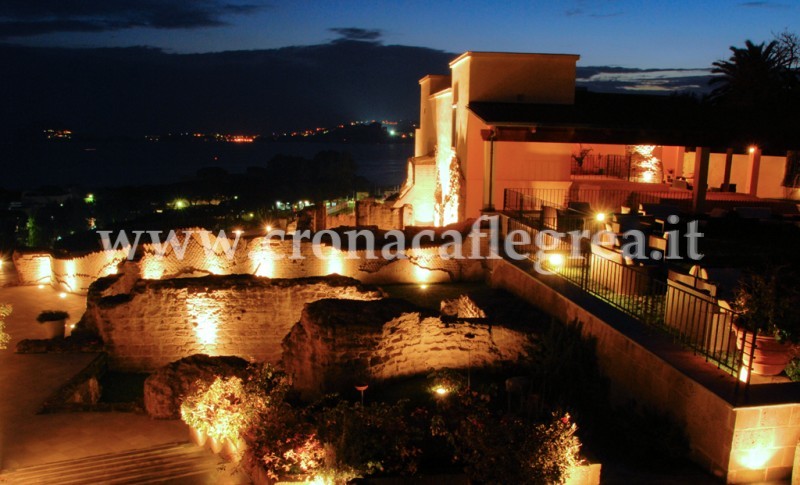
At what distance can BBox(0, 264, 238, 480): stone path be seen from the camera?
30.2 ft

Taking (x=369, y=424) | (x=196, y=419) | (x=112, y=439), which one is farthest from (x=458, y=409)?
(x=112, y=439)

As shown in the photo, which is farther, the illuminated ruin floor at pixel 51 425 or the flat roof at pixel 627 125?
the flat roof at pixel 627 125

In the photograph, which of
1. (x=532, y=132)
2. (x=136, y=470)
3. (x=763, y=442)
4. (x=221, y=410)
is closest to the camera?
(x=763, y=442)

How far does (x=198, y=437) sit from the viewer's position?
9141 mm

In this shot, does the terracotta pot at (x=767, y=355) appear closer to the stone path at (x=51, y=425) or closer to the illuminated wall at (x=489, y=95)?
the stone path at (x=51, y=425)

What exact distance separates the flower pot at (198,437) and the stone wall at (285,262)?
24.2ft

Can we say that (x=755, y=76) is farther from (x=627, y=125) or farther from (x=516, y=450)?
(x=516, y=450)

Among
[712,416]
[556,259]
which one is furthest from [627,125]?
[712,416]

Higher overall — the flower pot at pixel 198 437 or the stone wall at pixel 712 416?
the stone wall at pixel 712 416

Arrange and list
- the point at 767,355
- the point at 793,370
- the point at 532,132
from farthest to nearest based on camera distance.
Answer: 1. the point at 532,132
2. the point at 793,370
3. the point at 767,355

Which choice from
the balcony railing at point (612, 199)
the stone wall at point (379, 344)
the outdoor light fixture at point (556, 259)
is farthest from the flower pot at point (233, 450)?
the balcony railing at point (612, 199)

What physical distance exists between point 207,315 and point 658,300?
9.46 m

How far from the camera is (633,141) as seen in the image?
1698 centimetres

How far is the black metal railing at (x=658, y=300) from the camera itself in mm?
6965
